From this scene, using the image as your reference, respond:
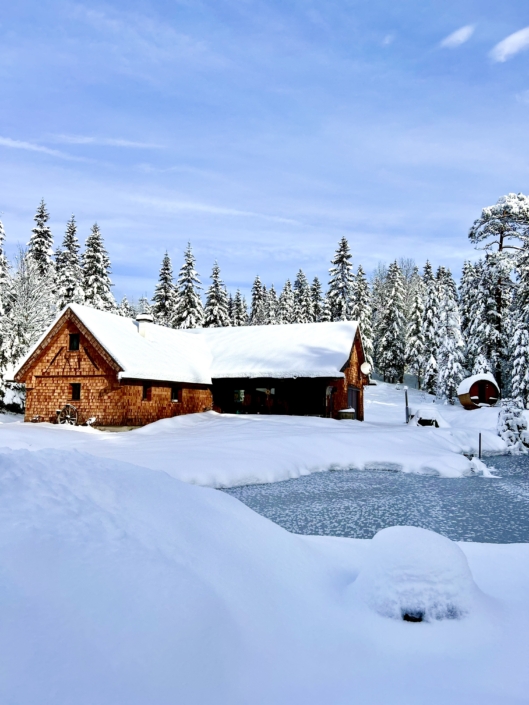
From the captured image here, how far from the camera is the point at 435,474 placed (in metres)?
16.6

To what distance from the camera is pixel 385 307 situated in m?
56.0

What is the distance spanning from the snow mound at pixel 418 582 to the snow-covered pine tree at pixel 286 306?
5648cm

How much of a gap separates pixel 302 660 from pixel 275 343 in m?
27.3

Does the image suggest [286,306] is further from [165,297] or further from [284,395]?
[284,395]


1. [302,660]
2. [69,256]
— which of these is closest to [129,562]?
[302,660]

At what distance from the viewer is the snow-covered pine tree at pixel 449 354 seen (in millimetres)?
43438

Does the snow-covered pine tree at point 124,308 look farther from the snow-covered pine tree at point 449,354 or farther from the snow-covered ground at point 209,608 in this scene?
the snow-covered ground at point 209,608

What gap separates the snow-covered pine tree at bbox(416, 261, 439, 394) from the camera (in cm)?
4919

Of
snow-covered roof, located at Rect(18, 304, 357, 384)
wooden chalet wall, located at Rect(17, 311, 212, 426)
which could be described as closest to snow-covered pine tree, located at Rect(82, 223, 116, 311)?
snow-covered roof, located at Rect(18, 304, 357, 384)

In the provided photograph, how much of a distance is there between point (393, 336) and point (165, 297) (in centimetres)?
2504

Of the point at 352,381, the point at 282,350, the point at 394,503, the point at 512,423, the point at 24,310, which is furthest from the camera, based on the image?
the point at 24,310

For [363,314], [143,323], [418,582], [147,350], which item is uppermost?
[363,314]

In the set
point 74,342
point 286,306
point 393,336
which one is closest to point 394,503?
point 74,342

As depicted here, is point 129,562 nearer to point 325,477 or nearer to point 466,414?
point 325,477
